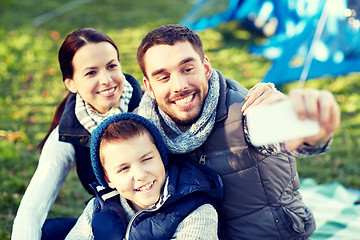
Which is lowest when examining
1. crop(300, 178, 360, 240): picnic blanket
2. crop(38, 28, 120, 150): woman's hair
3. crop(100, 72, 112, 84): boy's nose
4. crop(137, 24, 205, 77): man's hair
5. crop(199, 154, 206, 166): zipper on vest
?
crop(300, 178, 360, 240): picnic blanket

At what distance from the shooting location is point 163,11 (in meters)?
9.57

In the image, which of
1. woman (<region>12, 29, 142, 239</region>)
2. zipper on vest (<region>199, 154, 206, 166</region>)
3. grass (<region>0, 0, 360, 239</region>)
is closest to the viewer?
zipper on vest (<region>199, 154, 206, 166</region>)

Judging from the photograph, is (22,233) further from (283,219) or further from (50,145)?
(283,219)

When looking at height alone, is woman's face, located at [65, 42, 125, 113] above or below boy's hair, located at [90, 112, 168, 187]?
above

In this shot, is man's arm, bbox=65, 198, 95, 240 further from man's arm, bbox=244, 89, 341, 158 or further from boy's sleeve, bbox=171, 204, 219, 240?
man's arm, bbox=244, 89, 341, 158

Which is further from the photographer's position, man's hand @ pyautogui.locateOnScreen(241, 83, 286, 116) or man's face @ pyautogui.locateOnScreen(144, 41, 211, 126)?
man's face @ pyautogui.locateOnScreen(144, 41, 211, 126)

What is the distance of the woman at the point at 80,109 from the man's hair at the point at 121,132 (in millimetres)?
489

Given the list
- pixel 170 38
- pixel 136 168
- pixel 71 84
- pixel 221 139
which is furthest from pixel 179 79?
pixel 71 84

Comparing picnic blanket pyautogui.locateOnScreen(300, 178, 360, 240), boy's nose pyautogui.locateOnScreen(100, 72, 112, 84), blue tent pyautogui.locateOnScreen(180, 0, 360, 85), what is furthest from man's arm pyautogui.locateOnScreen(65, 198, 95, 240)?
blue tent pyautogui.locateOnScreen(180, 0, 360, 85)

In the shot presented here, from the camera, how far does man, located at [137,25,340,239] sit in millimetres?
2342

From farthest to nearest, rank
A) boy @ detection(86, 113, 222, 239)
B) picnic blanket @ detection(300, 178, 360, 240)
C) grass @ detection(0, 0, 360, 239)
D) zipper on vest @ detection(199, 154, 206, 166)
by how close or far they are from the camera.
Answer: grass @ detection(0, 0, 360, 239), picnic blanket @ detection(300, 178, 360, 240), zipper on vest @ detection(199, 154, 206, 166), boy @ detection(86, 113, 222, 239)

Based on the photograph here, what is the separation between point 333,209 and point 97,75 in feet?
7.53

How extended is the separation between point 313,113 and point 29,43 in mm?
6871

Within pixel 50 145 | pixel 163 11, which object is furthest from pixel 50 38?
pixel 50 145
